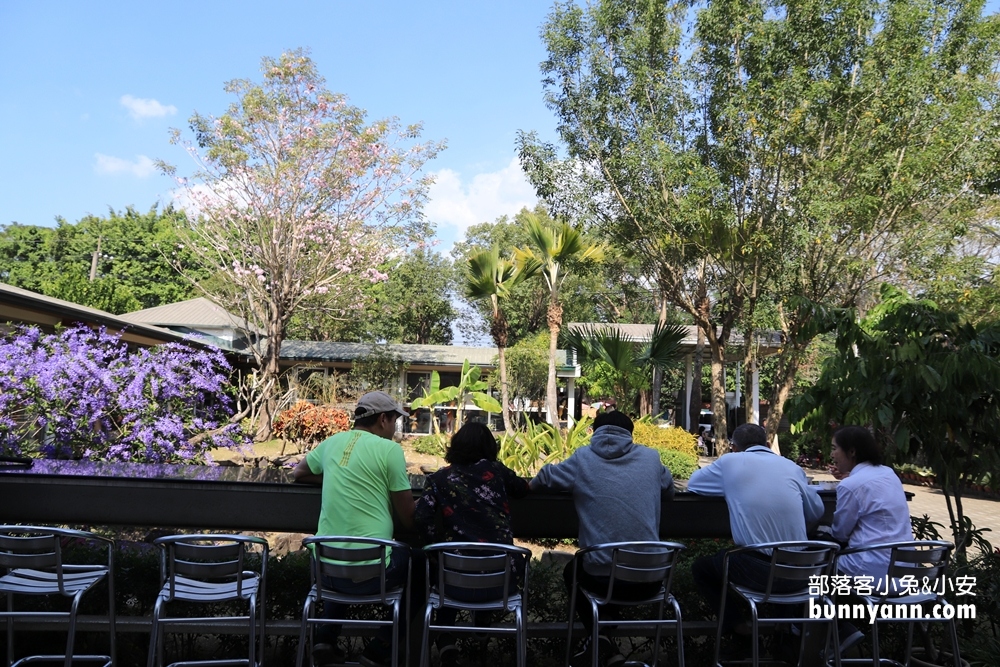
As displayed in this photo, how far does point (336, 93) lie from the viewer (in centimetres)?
1970

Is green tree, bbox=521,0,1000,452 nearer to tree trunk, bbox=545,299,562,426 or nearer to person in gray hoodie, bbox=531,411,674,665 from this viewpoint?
tree trunk, bbox=545,299,562,426

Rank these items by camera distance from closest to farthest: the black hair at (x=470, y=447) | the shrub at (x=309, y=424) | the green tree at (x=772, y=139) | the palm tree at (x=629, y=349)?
the black hair at (x=470, y=447) < the green tree at (x=772, y=139) < the palm tree at (x=629, y=349) < the shrub at (x=309, y=424)

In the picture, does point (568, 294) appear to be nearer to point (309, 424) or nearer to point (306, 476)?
point (309, 424)

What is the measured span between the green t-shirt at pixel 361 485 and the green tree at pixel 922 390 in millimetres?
2997

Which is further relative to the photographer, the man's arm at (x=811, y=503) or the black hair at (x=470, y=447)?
the man's arm at (x=811, y=503)

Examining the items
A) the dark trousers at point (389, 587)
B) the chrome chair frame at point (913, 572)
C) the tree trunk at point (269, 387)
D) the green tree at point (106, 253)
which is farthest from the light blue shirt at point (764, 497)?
the green tree at point (106, 253)

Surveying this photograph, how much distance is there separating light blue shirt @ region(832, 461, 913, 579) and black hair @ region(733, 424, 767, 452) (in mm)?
474

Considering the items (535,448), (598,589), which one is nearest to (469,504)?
(598,589)

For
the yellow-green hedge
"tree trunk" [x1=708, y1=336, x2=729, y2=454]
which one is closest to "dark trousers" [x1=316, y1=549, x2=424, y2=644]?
the yellow-green hedge

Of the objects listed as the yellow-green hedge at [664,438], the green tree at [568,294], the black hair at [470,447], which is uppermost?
the green tree at [568,294]

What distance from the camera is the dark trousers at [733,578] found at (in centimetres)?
351

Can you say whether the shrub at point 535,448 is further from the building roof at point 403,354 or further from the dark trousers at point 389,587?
the building roof at point 403,354

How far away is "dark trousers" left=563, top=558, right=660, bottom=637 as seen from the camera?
3.45m

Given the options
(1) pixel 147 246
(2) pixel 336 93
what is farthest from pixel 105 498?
(1) pixel 147 246
